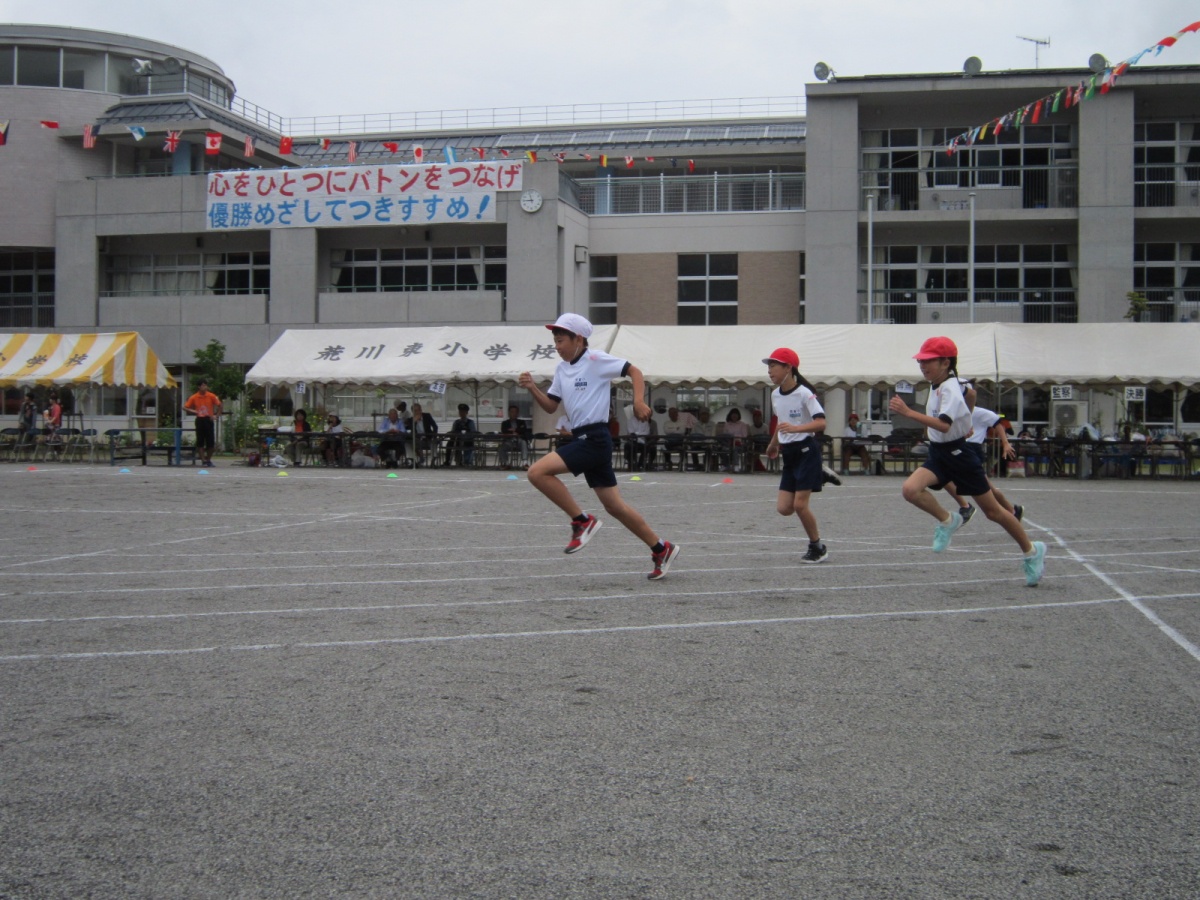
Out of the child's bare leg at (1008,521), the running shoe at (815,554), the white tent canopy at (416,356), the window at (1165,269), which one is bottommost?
the running shoe at (815,554)

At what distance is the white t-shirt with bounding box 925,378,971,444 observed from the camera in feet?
28.2

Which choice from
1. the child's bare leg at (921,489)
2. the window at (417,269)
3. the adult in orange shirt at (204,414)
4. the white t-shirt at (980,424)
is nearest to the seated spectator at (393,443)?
the adult in orange shirt at (204,414)

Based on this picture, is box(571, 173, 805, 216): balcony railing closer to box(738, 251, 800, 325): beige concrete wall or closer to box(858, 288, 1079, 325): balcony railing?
box(738, 251, 800, 325): beige concrete wall

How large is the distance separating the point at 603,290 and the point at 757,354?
15.1 metres

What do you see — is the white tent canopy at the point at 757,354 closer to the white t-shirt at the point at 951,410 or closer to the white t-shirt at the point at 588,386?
the white t-shirt at the point at 951,410

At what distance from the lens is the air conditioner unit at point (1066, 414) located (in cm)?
3325

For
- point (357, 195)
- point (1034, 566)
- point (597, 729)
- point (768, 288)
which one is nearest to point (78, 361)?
point (357, 195)

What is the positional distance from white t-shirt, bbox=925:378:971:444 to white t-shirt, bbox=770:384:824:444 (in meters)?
1.20

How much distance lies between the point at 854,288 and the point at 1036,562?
2936 centimetres

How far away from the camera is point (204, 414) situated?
26.5 m

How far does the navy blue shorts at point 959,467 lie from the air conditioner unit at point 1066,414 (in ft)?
85.3

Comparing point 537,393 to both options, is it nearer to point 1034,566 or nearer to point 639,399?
point 639,399

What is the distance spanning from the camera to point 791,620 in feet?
22.5

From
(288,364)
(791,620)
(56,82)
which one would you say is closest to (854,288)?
(288,364)
